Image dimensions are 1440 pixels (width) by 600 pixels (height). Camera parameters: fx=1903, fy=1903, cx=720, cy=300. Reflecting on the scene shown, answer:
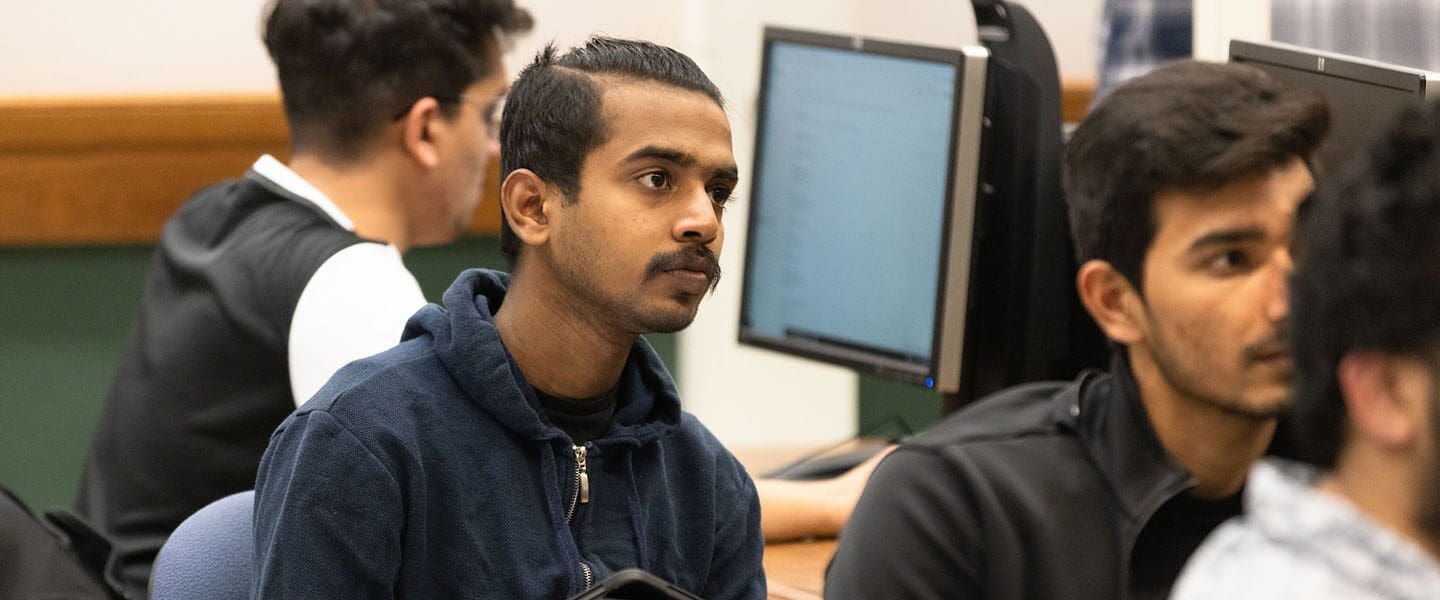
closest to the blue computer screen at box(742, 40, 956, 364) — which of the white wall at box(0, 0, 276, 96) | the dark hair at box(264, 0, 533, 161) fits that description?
the dark hair at box(264, 0, 533, 161)

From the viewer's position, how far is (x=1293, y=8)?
9.54 feet

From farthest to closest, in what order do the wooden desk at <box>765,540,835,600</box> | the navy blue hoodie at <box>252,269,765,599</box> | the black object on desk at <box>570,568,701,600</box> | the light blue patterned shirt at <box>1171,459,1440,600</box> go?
the wooden desk at <box>765,540,835,600</box> < the navy blue hoodie at <box>252,269,765,599</box> < the black object on desk at <box>570,568,701,600</box> < the light blue patterned shirt at <box>1171,459,1440,600</box>

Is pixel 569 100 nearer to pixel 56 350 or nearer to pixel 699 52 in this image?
pixel 699 52

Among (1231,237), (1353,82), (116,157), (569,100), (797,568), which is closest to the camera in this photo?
(1231,237)

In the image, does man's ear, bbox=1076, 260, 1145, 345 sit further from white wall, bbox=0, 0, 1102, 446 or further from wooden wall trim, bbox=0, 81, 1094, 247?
wooden wall trim, bbox=0, 81, 1094, 247

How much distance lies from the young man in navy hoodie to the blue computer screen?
595mm

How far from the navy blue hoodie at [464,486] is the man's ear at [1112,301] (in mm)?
366

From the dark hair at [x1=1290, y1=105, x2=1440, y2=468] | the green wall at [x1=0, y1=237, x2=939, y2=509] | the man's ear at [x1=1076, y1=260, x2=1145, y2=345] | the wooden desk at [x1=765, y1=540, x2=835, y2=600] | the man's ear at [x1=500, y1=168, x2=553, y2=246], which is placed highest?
the dark hair at [x1=1290, y1=105, x2=1440, y2=468]

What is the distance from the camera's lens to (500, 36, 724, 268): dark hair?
5.00 feet

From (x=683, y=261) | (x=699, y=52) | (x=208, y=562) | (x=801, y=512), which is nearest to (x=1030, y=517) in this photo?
(x=683, y=261)

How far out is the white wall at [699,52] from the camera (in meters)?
3.07

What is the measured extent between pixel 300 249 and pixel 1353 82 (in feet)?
3.45

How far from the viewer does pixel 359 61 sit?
220 cm

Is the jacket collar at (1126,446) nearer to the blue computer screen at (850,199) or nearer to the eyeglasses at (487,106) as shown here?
the blue computer screen at (850,199)
